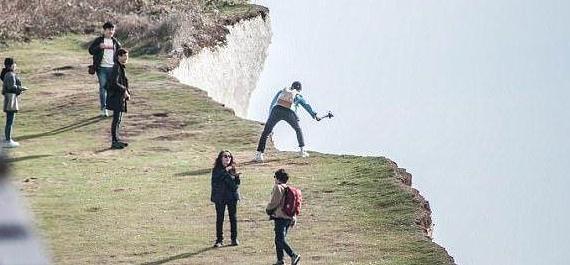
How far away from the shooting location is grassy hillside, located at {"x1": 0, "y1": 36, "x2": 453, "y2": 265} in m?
17.0

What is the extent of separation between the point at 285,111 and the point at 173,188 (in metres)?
3.37

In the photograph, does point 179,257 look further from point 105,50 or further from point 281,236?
point 105,50

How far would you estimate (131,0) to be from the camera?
46.0 metres

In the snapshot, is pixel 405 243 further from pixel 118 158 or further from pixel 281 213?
pixel 118 158

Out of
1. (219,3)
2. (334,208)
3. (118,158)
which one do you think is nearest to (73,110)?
(118,158)

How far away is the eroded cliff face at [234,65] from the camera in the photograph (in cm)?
4121

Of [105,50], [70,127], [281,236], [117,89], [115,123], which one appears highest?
[105,50]

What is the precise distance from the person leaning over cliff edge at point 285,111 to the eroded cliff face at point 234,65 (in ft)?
45.4

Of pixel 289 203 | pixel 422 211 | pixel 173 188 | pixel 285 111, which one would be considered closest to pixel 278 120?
pixel 285 111

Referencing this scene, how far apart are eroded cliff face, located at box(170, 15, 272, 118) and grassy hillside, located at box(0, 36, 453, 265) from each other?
704 centimetres

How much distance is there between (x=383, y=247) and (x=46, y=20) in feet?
93.5

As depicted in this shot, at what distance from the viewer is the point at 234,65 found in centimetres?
4672

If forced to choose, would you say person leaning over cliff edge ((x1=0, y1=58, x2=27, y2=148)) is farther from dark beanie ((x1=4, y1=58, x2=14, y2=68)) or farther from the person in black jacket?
the person in black jacket

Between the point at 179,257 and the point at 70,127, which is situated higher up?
the point at 70,127
